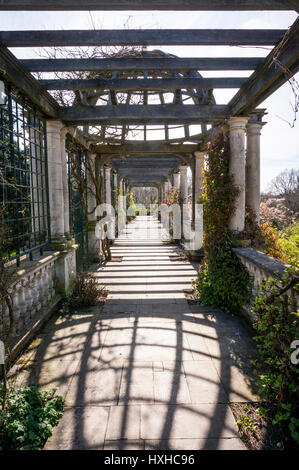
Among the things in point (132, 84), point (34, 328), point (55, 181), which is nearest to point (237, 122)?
point (132, 84)

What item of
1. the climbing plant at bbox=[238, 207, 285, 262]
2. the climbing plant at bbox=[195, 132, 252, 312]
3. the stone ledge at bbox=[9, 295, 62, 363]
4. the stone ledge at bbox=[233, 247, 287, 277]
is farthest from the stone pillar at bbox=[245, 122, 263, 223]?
the stone ledge at bbox=[9, 295, 62, 363]

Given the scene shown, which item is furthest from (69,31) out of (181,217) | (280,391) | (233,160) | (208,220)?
(181,217)

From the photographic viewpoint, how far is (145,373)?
2.70m

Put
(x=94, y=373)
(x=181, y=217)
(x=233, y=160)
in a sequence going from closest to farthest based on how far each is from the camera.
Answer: (x=94, y=373) < (x=233, y=160) < (x=181, y=217)

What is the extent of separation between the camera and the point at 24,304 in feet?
11.0

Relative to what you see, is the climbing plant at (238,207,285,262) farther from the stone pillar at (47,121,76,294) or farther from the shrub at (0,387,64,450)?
the shrub at (0,387,64,450)

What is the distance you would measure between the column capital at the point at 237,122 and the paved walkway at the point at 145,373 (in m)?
2.99

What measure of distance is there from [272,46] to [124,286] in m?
4.45

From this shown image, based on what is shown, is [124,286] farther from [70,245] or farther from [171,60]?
[171,60]

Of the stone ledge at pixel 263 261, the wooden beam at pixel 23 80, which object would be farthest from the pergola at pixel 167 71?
the stone ledge at pixel 263 261

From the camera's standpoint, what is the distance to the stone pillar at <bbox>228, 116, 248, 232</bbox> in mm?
4590

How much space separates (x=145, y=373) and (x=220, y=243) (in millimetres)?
2607

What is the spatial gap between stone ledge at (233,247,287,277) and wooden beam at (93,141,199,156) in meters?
4.40

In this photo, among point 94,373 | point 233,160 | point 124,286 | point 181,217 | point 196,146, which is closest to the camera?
point 94,373
